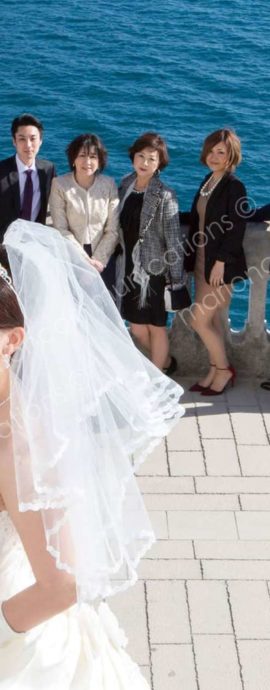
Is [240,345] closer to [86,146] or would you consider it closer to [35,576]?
[86,146]

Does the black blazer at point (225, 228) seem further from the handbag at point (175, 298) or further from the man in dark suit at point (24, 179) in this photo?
the man in dark suit at point (24, 179)

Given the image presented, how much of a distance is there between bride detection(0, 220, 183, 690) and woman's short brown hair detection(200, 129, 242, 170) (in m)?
2.73

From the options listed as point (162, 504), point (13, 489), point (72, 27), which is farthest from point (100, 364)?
point (72, 27)

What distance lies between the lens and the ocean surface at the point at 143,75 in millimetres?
22375

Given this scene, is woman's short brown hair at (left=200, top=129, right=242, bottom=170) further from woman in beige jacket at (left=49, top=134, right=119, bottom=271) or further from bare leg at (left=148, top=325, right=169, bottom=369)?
bare leg at (left=148, top=325, right=169, bottom=369)

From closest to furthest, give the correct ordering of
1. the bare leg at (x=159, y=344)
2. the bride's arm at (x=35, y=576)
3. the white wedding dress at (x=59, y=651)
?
1. the bride's arm at (x=35, y=576)
2. the white wedding dress at (x=59, y=651)
3. the bare leg at (x=159, y=344)

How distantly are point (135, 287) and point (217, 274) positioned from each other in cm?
50

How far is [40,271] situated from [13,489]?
2.57 feet

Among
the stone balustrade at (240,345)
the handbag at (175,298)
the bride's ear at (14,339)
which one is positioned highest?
the bride's ear at (14,339)

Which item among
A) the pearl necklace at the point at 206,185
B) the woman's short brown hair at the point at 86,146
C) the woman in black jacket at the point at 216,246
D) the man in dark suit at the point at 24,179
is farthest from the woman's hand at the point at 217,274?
the man in dark suit at the point at 24,179

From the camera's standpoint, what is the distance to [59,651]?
299cm

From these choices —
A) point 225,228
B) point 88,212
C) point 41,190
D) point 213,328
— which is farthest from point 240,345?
point 41,190

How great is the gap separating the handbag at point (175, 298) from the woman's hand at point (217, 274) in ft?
0.64

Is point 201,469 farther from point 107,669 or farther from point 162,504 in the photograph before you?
point 107,669
